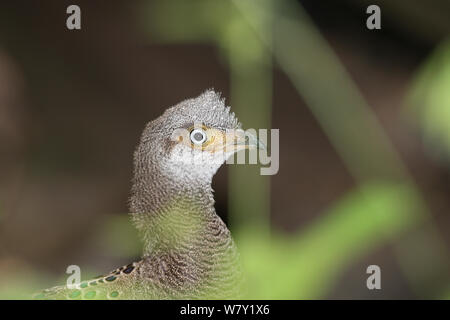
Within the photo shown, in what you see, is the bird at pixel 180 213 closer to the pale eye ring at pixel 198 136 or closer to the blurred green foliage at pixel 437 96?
the pale eye ring at pixel 198 136

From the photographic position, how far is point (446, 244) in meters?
2.27

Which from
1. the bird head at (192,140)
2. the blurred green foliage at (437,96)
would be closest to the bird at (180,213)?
the bird head at (192,140)

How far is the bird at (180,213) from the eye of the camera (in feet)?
5.03

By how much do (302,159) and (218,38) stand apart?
1.00 metres

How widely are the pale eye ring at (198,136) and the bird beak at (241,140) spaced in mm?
62

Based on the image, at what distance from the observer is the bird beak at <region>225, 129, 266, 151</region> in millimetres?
1553

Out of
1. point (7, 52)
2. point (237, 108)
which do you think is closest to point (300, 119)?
point (237, 108)

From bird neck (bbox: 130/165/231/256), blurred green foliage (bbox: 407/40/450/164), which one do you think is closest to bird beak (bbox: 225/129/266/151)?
bird neck (bbox: 130/165/231/256)

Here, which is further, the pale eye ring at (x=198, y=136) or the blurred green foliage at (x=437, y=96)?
the pale eye ring at (x=198, y=136)

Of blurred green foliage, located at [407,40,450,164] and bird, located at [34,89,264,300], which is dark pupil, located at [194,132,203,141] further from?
blurred green foliage, located at [407,40,450,164]

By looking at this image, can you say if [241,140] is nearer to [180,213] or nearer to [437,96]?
[180,213]

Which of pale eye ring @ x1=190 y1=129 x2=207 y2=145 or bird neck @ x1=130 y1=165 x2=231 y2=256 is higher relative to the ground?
pale eye ring @ x1=190 y1=129 x2=207 y2=145

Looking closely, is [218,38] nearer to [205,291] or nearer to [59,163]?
[205,291]

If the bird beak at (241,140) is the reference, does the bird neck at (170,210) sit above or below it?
below
